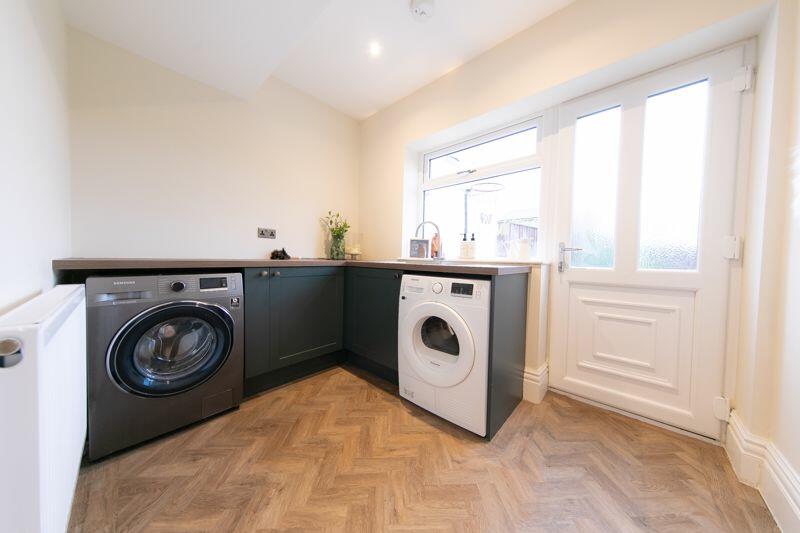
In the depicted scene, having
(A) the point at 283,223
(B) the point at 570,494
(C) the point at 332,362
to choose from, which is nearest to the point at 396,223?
(A) the point at 283,223

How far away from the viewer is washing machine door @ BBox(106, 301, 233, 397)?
1.25m

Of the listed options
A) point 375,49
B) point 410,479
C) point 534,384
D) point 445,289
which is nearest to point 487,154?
point 375,49

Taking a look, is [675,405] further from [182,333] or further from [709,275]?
[182,333]

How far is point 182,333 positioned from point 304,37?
213 cm

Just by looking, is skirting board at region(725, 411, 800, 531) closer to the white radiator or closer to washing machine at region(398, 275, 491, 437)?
washing machine at region(398, 275, 491, 437)

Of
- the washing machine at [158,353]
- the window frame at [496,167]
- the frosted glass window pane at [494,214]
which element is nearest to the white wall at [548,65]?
the window frame at [496,167]

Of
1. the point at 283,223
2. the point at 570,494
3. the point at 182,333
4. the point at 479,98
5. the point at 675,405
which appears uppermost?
the point at 479,98

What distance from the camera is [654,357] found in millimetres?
1539

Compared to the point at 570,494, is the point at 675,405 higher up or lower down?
higher up

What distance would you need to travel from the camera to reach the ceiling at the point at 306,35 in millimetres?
1410

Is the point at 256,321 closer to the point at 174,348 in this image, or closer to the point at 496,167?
the point at 174,348

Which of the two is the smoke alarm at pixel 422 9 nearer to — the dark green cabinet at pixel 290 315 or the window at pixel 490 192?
the window at pixel 490 192

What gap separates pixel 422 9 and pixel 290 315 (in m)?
2.13

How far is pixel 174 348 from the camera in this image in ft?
4.72
